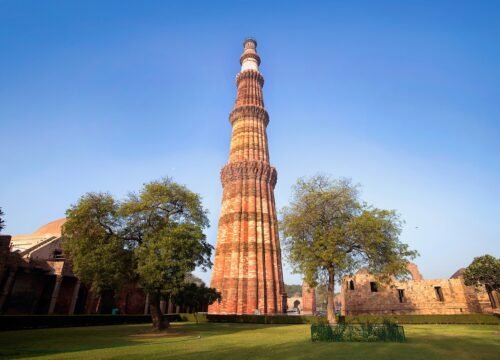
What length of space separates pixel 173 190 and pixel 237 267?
1450 centimetres

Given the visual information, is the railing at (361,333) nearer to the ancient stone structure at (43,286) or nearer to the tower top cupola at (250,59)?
the ancient stone structure at (43,286)

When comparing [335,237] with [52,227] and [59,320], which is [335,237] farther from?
[52,227]

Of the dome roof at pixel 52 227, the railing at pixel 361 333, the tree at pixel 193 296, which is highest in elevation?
the dome roof at pixel 52 227

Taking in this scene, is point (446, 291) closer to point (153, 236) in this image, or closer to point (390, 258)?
point (390, 258)

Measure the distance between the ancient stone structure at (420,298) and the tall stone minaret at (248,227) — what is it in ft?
28.4

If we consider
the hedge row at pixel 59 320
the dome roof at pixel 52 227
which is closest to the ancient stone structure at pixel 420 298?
the hedge row at pixel 59 320

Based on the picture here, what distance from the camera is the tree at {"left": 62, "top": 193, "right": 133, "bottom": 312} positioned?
740 inches

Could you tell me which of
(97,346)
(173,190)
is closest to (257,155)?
(173,190)

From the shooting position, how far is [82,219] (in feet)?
66.0

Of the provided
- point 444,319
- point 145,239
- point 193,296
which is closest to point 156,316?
point 193,296

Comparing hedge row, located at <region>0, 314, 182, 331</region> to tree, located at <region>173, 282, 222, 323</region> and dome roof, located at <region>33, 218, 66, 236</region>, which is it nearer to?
tree, located at <region>173, 282, 222, 323</region>

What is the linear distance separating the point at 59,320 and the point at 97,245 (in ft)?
31.7

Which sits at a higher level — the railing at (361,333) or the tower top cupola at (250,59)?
the tower top cupola at (250,59)

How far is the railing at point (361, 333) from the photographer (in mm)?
13797
